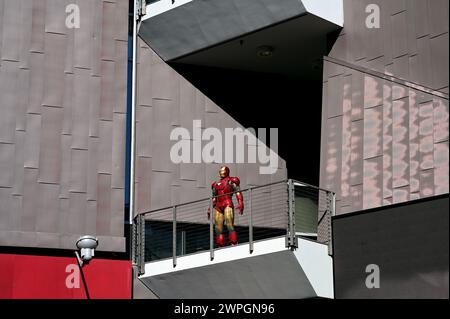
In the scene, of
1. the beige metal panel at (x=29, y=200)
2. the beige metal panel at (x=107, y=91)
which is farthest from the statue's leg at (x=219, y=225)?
the beige metal panel at (x=29, y=200)

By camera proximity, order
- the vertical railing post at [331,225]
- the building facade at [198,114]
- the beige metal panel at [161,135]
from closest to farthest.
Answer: the building facade at [198,114], the vertical railing post at [331,225], the beige metal panel at [161,135]

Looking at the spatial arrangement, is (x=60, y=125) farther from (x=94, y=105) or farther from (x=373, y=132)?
(x=373, y=132)

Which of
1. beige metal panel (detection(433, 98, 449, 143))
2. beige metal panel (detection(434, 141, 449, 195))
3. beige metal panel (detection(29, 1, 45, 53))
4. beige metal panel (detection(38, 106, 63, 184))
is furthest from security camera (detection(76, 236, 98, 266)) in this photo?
beige metal panel (detection(433, 98, 449, 143))

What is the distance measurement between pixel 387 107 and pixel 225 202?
3.62m

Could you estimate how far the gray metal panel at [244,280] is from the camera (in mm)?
21781

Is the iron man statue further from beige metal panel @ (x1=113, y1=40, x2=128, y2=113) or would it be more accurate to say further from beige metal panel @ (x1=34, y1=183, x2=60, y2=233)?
beige metal panel @ (x1=34, y1=183, x2=60, y2=233)

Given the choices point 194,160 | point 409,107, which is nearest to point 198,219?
point 194,160

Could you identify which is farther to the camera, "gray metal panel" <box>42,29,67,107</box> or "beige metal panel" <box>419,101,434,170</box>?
"gray metal panel" <box>42,29,67,107</box>

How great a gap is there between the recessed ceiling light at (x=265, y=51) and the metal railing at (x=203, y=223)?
9.31ft

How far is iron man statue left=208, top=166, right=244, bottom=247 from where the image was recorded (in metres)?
22.7

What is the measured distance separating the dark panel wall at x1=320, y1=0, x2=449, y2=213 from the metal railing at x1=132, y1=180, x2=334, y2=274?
99cm

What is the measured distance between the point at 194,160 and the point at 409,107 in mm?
5491

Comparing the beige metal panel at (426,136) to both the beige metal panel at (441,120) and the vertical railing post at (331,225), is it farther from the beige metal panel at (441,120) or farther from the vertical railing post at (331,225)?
the vertical railing post at (331,225)
